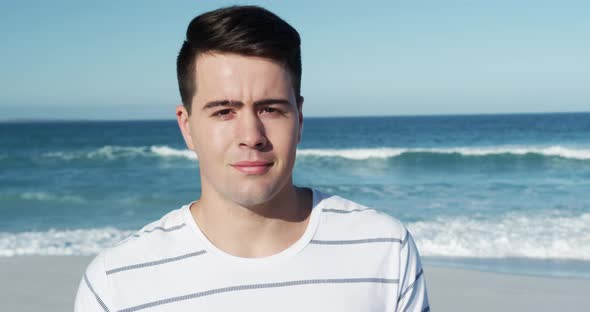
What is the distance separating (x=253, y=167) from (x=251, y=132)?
0.11 m

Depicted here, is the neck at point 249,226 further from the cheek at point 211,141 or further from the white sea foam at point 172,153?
the white sea foam at point 172,153

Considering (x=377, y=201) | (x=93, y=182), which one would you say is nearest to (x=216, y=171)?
(x=377, y=201)

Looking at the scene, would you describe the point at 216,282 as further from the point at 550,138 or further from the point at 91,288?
the point at 550,138

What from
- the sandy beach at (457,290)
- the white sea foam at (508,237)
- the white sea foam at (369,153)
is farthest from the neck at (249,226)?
the white sea foam at (369,153)

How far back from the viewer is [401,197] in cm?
1689

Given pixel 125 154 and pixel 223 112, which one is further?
pixel 125 154

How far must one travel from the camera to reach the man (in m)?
1.96

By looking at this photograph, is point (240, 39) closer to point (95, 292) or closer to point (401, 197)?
point (95, 292)

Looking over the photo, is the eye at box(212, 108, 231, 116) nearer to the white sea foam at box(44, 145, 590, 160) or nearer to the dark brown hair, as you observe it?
the dark brown hair

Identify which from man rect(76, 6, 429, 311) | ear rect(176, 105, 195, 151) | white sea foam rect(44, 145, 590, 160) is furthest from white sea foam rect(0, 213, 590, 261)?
white sea foam rect(44, 145, 590, 160)

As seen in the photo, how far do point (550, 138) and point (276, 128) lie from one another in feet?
138

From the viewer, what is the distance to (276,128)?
6.49 feet

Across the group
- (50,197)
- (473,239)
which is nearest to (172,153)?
(50,197)

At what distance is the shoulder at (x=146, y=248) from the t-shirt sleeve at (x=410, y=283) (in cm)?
72
